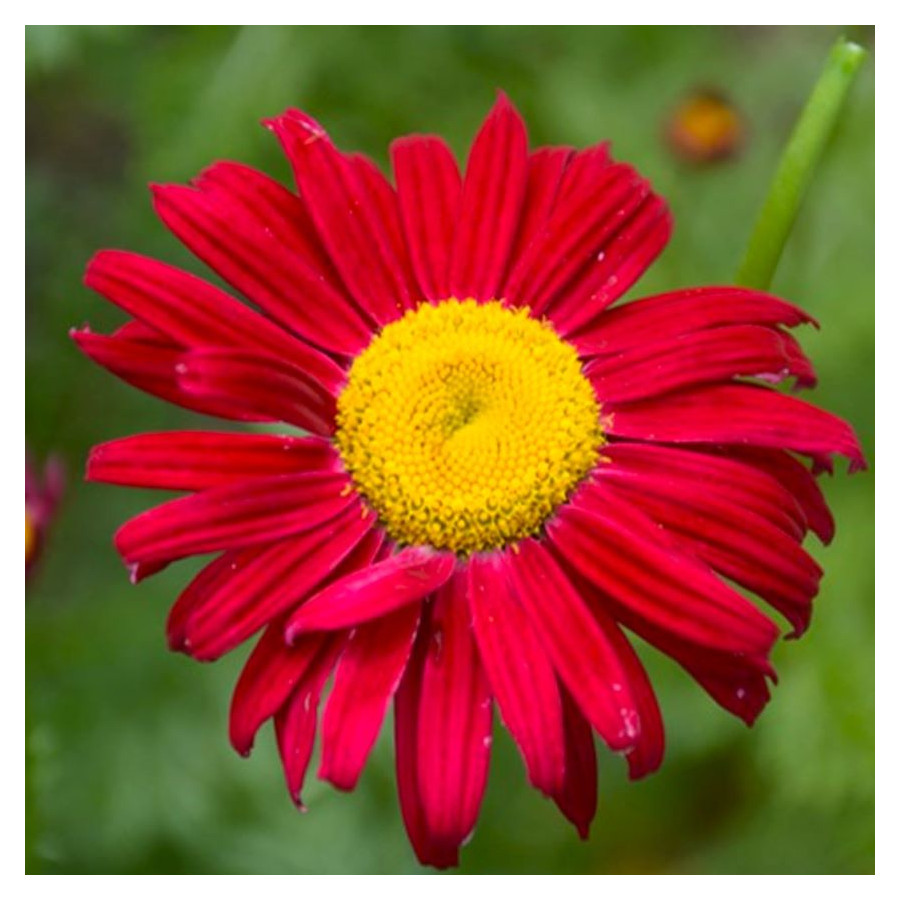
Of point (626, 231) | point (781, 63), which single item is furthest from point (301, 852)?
point (781, 63)

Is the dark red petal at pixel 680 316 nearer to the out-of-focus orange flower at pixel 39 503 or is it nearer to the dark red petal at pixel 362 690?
the dark red petal at pixel 362 690

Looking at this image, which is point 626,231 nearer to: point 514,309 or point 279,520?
point 514,309

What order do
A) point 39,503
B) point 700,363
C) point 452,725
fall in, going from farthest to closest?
point 39,503 → point 700,363 → point 452,725

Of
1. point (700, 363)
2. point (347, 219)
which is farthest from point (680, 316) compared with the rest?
point (347, 219)

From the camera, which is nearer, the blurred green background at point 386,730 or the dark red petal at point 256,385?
the dark red petal at point 256,385

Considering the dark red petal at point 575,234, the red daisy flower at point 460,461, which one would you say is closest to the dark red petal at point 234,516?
the red daisy flower at point 460,461

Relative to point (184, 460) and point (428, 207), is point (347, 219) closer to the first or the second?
point (428, 207)
